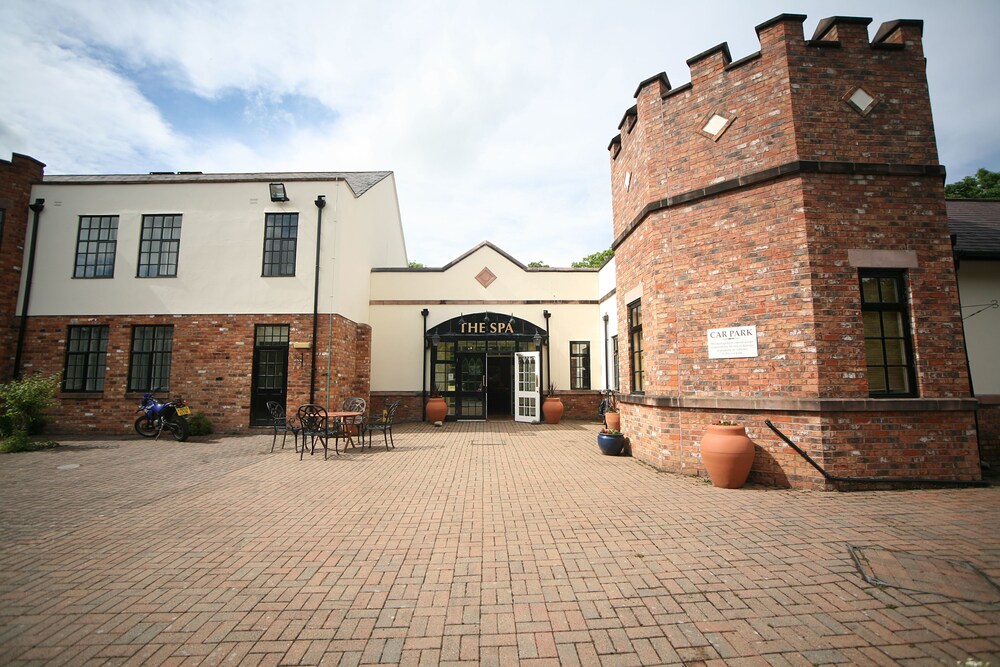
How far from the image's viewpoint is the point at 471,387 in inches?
576

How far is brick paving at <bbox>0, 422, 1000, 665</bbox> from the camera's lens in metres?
2.53

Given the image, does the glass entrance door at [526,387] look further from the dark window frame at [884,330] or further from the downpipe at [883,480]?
the dark window frame at [884,330]

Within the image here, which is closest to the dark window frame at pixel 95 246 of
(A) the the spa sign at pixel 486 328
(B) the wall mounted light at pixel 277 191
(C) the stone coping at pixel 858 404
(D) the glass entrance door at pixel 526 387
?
(B) the wall mounted light at pixel 277 191

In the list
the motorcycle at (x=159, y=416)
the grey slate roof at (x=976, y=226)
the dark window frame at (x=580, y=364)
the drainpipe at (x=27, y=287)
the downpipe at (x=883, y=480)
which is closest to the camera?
the downpipe at (x=883, y=480)

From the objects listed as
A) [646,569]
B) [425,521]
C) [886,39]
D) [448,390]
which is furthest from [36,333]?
[886,39]

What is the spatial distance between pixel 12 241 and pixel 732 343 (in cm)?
1815

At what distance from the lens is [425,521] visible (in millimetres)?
4738

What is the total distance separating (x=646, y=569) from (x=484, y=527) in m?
1.72

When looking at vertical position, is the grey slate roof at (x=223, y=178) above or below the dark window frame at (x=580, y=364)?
above

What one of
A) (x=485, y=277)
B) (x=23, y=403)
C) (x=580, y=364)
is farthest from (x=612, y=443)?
(x=23, y=403)

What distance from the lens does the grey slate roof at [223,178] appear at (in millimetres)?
12273

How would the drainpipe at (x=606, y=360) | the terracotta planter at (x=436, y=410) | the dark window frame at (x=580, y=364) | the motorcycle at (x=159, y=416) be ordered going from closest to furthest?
the motorcycle at (x=159, y=416)
the terracotta planter at (x=436, y=410)
the drainpipe at (x=606, y=360)
the dark window frame at (x=580, y=364)

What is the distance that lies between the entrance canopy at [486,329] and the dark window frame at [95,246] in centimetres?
939

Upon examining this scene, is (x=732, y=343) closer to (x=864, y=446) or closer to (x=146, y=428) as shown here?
(x=864, y=446)
